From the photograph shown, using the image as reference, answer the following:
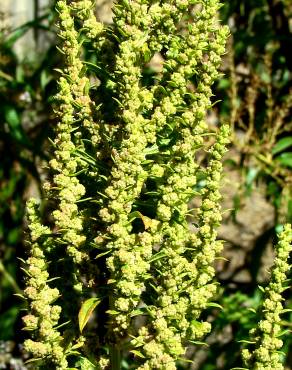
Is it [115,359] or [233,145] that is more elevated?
[233,145]

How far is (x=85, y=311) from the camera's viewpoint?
58.7 inches

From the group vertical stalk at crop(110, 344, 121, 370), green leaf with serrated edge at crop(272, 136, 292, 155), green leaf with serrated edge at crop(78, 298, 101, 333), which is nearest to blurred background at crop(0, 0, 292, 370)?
green leaf with serrated edge at crop(272, 136, 292, 155)

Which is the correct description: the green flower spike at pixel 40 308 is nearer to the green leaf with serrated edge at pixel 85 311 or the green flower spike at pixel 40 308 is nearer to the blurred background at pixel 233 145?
the green leaf with serrated edge at pixel 85 311

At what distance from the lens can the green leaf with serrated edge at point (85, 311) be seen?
148 centimetres

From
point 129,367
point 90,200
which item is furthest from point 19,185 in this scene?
point 90,200

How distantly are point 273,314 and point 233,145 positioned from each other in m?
2.05

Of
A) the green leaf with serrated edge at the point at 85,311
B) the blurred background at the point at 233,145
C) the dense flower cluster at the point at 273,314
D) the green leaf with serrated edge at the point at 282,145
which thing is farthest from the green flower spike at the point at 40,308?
the green leaf with serrated edge at the point at 282,145

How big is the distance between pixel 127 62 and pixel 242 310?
1618mm

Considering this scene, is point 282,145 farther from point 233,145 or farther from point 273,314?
point 273,314

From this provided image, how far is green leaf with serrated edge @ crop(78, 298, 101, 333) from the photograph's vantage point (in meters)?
1.48

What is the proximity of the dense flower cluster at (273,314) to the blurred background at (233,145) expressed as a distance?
3.70 feet

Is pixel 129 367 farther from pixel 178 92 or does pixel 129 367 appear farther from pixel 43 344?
pixel 178 92

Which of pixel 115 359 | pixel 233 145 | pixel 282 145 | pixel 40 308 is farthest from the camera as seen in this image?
pixel 233 145

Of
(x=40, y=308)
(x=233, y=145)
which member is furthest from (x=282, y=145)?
(x=40, y=308)
